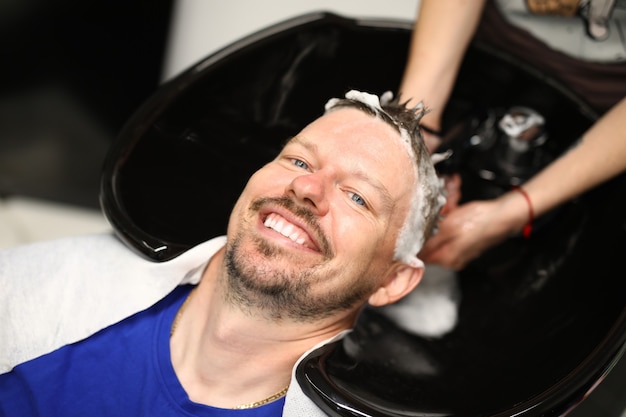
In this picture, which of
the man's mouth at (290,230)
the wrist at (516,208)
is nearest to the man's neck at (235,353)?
the man's mouth at (290,230)

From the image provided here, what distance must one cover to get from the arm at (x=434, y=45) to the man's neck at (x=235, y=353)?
452 millimetres

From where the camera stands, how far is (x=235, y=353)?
993 mm

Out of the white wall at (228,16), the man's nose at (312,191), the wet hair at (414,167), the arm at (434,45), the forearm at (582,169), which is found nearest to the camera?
the man's nose at (312,191)

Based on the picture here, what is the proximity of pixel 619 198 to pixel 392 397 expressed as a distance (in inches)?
21.2

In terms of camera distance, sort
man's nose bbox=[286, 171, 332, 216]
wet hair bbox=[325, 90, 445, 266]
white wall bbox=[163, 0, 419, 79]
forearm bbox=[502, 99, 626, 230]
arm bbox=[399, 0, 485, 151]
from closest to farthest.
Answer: man's nose bbox=[286, 171, 332, 216]
wet hair bbox=[325, 90, 445, 266]
forearm bbox=[502, 99, 626, 230]
arm bbox=[399, 0, 485, 151]
white wall bbox=[163, 0, 419, 79]

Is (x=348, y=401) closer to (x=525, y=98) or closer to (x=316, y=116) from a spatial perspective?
(x=316, y=116)

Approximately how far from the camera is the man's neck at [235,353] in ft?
3.17

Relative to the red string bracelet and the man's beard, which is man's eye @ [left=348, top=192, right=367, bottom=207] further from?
the red string bracelet

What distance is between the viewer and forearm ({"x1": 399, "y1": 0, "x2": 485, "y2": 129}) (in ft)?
3.98

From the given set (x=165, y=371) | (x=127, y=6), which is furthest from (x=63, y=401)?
(x=127, y=6)

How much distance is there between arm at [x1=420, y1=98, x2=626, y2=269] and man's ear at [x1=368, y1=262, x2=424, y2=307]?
152mm

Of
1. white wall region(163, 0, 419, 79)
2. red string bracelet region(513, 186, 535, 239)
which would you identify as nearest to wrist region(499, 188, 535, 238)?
red string bracelet region(513, 186, 535, 239)

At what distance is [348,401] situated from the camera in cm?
88

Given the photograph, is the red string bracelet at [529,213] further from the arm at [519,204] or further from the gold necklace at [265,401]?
the gold necklace at [265,401]
